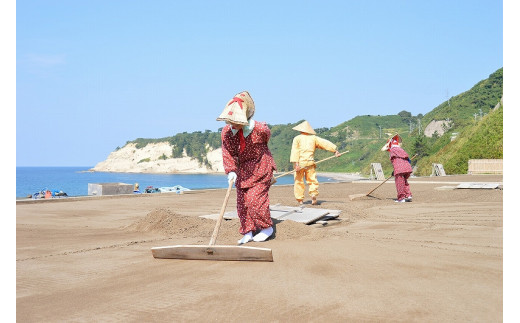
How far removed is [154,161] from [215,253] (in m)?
131

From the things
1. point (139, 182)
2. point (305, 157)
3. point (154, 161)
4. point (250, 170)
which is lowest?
point (139, 182)

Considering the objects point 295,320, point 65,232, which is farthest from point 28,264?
point 295,320

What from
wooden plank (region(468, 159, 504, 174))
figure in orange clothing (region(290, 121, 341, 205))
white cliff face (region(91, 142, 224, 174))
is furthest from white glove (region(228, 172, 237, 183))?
white cliff face (region(91, 142, 224, 174))

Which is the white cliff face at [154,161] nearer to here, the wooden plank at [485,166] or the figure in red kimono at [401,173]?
the wooden plank at [485,166]

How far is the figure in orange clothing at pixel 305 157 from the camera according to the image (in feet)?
30.3

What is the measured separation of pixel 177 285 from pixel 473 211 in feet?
21.5

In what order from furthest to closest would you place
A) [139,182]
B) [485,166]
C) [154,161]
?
[154,161] → [139,182] → [485,166]

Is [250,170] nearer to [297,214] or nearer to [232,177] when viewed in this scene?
[232,177]

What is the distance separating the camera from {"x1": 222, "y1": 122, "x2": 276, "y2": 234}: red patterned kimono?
543 cm

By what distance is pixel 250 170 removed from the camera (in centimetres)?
554

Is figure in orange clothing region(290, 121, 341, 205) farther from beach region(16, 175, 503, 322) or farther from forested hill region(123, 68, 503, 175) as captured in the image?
forested hill region(123, 68, 503, 175)

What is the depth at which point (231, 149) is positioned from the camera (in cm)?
552

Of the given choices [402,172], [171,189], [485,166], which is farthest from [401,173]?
[485,166]

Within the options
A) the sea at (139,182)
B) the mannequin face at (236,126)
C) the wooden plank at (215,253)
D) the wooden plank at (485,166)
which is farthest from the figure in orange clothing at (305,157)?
the sea at (139,182)
